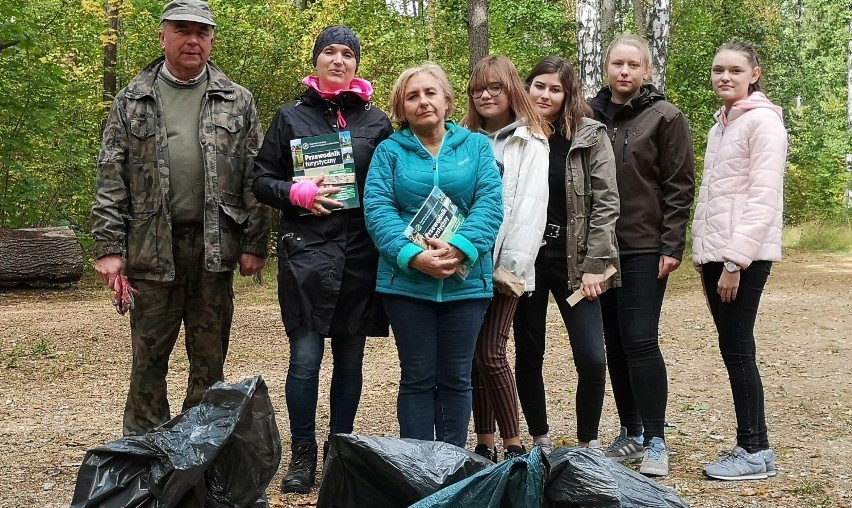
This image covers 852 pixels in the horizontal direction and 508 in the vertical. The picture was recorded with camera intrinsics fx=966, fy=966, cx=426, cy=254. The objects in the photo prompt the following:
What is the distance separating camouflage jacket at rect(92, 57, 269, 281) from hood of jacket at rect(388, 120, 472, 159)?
81cm

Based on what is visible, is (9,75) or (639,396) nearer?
(639,396)

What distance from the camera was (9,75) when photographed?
13664 millimetres

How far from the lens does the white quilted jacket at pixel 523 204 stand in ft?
14.8

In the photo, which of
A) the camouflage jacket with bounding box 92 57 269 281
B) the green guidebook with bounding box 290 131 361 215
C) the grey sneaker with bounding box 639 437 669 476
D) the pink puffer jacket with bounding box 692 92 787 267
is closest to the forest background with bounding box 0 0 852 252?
the pink puffer jacket with bounding box 692 92 787 267

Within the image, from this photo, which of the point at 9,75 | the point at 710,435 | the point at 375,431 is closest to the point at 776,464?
the point at 710,435

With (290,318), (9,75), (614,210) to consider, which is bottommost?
(290,318)

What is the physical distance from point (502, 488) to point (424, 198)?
164 centimetres

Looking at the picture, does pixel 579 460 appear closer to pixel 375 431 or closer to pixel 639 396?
pixel 639 396

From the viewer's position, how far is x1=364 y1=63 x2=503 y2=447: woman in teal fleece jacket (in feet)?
13.7

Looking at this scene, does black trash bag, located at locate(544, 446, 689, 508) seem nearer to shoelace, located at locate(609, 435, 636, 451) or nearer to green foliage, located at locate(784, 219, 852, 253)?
shoelace, located at locate(609, 435, 636, 451)

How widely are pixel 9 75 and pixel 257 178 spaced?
10.8 metres

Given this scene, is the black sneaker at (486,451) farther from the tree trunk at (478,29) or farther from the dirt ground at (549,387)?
the tree trunk at (478,29)

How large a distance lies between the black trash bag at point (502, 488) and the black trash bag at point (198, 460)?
2.81 feet

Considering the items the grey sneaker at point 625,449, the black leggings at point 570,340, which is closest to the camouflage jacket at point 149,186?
the black leggings at point 570,340
